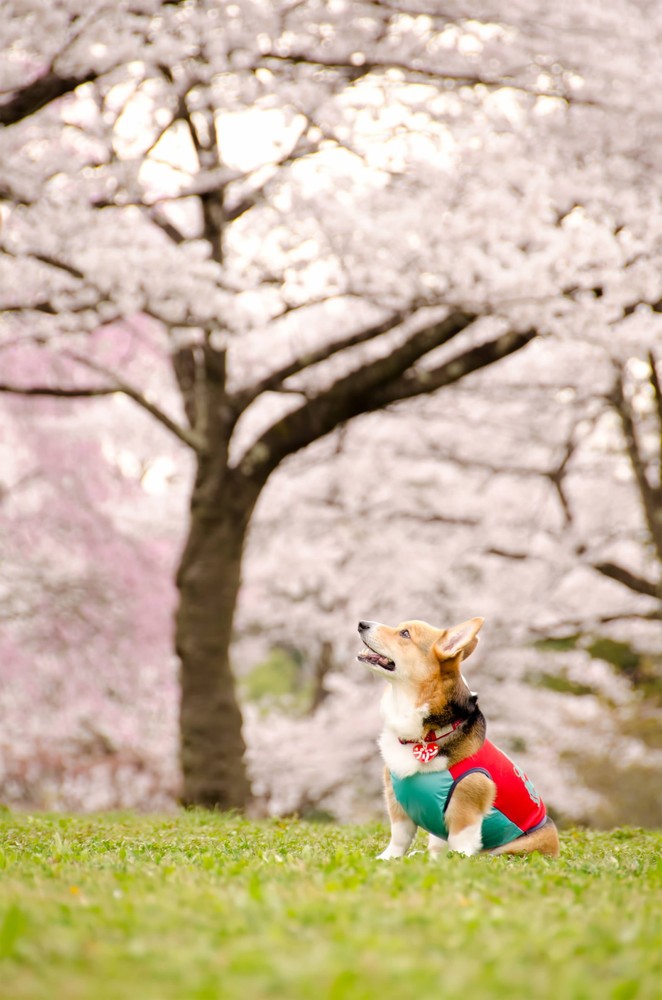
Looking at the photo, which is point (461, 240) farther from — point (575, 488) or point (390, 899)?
point (575, 488)

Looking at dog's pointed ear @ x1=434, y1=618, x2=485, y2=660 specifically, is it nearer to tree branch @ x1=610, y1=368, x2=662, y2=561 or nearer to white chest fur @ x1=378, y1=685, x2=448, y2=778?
A: white chest fur @ x1=378, y1=685, x2=448, y2=778

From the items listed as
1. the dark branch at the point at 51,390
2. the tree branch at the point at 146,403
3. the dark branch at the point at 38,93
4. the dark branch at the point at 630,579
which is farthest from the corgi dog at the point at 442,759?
the dark branch at the point at 630,579

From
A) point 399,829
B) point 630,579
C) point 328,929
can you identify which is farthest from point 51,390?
point 328,929

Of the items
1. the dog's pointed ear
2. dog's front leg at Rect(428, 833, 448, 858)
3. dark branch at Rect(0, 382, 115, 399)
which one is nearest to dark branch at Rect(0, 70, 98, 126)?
dark branch at Rect(0, 382, 115, 399)

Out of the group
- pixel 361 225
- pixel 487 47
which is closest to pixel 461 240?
pixel 361 225

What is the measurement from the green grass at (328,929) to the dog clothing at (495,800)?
25 cm

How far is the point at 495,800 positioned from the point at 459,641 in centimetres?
86

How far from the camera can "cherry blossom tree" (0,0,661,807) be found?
10312 mm

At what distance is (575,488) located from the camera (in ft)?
62.4

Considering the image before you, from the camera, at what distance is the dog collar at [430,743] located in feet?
18.8

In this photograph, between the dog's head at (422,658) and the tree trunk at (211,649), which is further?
the tree trunk at (211,649)

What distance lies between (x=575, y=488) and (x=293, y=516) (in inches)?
196

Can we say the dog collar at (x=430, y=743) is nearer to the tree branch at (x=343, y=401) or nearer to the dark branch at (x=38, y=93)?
the dark branch at (x=38, y=93)

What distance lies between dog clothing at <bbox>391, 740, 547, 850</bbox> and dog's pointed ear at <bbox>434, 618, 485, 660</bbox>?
0.54 meters
